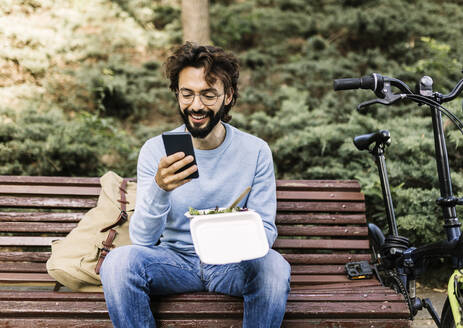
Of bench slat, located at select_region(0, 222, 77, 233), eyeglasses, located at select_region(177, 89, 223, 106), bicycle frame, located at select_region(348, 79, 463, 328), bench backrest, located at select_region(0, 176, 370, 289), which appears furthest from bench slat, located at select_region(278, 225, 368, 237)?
bench slat, located at select_region(0, 222, 77, 233)

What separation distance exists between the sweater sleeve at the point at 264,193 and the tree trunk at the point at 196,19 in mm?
4293

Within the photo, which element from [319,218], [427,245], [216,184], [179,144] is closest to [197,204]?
[216,184]

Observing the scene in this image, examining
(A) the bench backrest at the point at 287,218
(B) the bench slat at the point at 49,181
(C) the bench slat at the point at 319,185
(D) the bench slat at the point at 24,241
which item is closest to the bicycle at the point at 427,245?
(A) the bench backrest at the point at 287,218

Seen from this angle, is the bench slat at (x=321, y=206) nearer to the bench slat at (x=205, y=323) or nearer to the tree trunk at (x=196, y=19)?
the bench slat at (x=205, y=323)

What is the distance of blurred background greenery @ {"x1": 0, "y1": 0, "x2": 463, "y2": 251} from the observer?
4027 millimetres

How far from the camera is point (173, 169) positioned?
6.23 feet

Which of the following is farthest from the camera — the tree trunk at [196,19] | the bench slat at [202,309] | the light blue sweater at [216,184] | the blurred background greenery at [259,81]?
the tree trunk at [196,19]

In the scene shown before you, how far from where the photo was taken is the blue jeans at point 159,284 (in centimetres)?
202

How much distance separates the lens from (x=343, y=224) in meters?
3.00

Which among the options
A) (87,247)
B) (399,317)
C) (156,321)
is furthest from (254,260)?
(87,247)

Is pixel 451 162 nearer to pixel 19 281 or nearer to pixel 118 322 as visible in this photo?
pixel 118 322

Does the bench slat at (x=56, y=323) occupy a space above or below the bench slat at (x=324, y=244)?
below

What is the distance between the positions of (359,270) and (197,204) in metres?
1.22

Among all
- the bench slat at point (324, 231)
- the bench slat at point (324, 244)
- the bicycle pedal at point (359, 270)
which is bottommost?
the bicycle pedal at point (359, 270)
